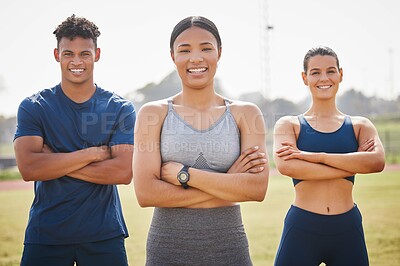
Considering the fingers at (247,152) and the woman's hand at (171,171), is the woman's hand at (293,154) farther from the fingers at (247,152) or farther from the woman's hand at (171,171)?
the woman's hand at (171,171)

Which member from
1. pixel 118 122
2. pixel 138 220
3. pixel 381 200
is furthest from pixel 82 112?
pixel 381 200

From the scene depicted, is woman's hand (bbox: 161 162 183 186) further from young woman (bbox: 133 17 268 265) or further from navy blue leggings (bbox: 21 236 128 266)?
navy blue leggings (bbox: 21 236 128 266)

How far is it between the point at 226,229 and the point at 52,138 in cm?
144

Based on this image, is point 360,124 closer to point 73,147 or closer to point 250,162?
point 250,162

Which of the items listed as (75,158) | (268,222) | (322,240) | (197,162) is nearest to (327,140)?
(322,240)

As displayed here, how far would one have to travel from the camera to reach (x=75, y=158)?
3.35 metres

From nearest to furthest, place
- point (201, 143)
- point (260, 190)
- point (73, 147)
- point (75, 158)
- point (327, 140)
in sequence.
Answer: point (201, 143)
point (260, 190)
point (75, 158)
point (73, 147)
point (327, 140)

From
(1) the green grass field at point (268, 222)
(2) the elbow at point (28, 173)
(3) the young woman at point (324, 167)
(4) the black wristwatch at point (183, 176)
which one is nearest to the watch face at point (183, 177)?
(4) the black wristwatch at point (183, 176)

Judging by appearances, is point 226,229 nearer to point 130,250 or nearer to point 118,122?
point 118,122

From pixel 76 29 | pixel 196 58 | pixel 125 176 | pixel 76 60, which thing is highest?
pixel 76 29

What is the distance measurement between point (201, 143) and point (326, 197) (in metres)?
1.25

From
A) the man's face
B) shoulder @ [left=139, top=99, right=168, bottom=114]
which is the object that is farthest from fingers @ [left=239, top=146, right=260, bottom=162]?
the man's face

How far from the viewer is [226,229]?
9.32 feet

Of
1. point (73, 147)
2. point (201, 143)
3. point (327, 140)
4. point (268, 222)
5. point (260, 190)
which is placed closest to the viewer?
Result: point (201, 143)
